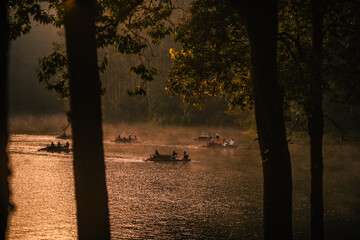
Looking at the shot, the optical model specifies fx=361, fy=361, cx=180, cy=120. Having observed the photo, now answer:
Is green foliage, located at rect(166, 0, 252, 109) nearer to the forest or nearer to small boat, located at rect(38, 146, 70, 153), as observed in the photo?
the forest

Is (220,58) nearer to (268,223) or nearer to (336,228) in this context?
(268,223)

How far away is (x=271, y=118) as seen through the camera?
8.82 metres

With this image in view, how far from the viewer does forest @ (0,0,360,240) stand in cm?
604

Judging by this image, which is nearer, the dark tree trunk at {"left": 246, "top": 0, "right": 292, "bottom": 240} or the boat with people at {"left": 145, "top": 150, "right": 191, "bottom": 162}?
the dark tree trunk at {"left": 246, "top": 0, "right": 292, "bottom": 240}

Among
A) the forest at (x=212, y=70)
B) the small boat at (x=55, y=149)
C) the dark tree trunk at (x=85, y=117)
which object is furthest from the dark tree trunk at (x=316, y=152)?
the small boat at (x=55, y=149)

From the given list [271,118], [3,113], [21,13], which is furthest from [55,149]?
[271,118]

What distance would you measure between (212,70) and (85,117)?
33.8 feet

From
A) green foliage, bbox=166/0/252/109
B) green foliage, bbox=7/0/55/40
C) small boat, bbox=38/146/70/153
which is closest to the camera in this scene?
green foliage, bbox=7/0/55/40

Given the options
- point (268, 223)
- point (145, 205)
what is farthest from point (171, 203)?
point (268, 223)

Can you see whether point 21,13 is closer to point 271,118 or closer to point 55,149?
point 271,118

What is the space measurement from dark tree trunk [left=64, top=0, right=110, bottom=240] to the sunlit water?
1465 centimetres

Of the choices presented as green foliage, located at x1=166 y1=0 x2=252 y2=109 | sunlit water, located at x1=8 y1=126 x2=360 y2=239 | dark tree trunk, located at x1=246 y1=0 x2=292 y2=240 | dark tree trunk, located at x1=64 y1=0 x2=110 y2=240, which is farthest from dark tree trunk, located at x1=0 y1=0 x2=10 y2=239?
sunlit water, located at x1=8 y1=126 x2=360 y2=239

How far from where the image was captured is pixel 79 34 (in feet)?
19.7

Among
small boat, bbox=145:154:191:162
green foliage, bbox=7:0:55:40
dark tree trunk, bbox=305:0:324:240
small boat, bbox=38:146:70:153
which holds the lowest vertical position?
small boat, bbox=145:154:191:162
